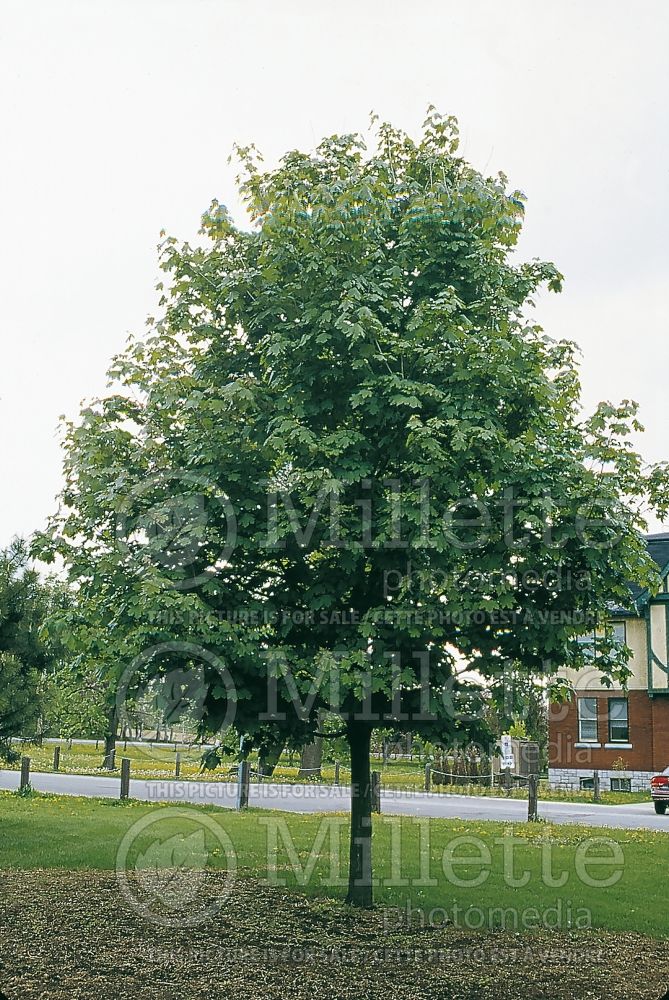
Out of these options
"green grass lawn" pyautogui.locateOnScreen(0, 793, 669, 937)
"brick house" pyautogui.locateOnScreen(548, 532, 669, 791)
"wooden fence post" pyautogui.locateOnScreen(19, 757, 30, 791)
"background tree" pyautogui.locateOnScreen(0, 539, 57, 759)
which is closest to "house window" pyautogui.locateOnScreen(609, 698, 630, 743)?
"brick house" pyautogui.locateOnScreen(548, 532, 669, 791)

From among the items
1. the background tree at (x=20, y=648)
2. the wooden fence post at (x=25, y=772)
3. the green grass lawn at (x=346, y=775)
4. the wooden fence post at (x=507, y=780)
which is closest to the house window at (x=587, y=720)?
the green grass lawn at (x=346, y=775)

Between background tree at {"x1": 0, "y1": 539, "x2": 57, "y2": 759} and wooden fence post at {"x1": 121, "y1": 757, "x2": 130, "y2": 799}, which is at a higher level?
background tree at {"x1": 0, "y1": 539, "x2": 57, "y2": 759}

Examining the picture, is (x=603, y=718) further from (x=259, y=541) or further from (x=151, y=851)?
(x=259, y=541)

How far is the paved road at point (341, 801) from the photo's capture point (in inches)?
953

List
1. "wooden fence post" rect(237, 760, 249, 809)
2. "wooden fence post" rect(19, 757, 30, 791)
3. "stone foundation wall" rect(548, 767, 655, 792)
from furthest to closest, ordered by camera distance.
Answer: "stone foundation wall" rect(548, 767, 655, 792) → "wooden fence post" rect(19, 757, 30, 791) → "wooden fence post" rect(237, 760, 249, 809)

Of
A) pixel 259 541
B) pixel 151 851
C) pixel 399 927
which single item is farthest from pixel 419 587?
pixel 151 851

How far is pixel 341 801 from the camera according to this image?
29359 mm

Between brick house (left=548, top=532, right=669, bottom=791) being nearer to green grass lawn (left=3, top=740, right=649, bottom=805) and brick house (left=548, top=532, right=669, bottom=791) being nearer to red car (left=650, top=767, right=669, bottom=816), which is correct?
green grass lawn (left=3, top=740, right=649, bottom=805)

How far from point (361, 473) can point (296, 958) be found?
4.83m

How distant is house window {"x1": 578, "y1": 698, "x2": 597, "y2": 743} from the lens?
38625 millimetres

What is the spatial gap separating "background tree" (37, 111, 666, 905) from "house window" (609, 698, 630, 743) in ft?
93.8

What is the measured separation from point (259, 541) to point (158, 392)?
2030 mm

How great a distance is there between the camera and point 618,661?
11055mm

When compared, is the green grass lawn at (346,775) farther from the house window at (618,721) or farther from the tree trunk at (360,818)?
the tree trunk at (360,818)
